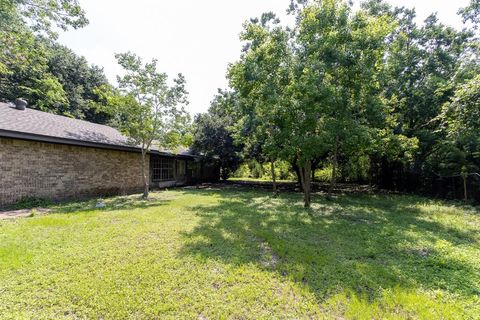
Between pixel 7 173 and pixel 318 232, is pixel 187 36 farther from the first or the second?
pixel 318 232

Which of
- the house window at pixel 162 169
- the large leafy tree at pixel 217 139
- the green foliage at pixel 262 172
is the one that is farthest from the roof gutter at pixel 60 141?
the green foliage at pixel 262 172

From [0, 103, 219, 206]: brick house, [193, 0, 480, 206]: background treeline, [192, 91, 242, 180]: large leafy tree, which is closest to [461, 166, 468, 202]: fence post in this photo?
[193, 0, 480, 206]: background treeline

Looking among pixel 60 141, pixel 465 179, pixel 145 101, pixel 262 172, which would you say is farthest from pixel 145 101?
pixel 262 172

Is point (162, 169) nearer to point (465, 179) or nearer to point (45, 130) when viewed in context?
Result: point (45, 130)

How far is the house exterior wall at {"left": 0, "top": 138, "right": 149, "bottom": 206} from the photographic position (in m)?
7.80

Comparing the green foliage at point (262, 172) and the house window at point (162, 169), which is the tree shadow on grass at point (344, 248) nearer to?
the house window at point (162, 169)

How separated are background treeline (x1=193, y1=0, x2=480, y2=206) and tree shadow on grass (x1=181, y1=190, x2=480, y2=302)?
2.73 metres

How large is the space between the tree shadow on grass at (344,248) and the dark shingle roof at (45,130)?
6.02 meters

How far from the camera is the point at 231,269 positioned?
3803 mm

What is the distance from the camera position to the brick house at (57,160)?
7.80 m

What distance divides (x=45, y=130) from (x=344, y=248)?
1081 cm

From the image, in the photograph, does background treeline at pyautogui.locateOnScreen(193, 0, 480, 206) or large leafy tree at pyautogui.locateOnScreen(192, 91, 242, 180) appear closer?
background treeline at pyautogui.locateOnScreen(193, 0, 480, 206)

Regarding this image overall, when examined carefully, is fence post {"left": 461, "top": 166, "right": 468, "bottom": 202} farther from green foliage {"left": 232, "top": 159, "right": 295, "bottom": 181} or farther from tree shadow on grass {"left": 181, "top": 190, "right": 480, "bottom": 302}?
green foliage {"left": 232, "top": 159, "right": 295, "bottom": 181}

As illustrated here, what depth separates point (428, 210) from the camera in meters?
8.98
